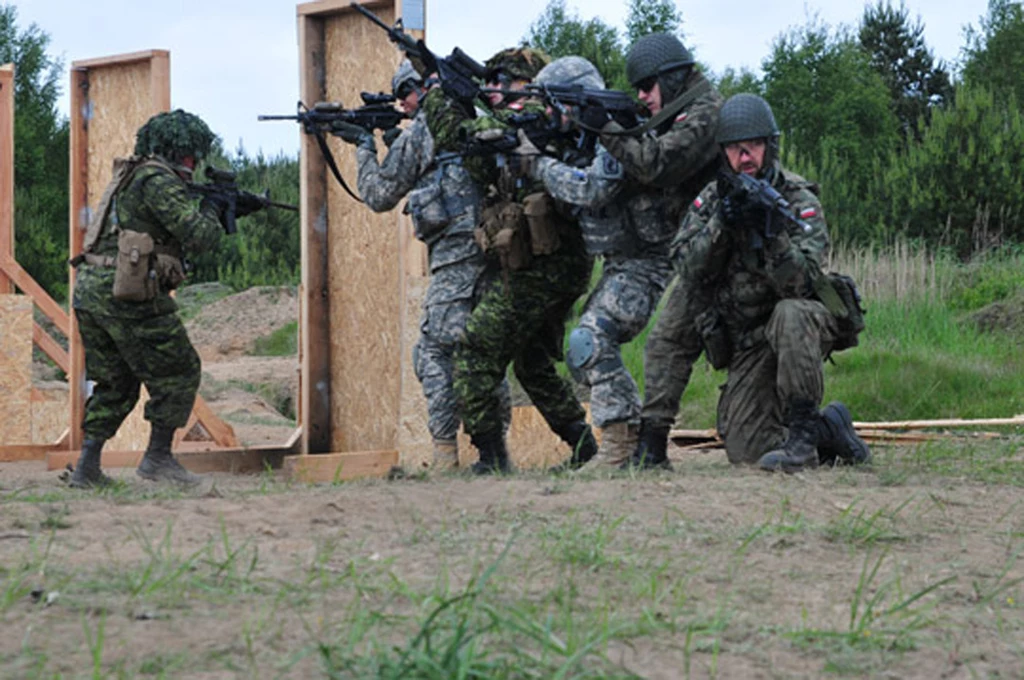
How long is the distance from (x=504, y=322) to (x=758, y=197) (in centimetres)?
149

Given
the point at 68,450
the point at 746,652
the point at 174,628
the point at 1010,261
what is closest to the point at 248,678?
the point at 174,628

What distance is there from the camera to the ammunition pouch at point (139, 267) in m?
6.76

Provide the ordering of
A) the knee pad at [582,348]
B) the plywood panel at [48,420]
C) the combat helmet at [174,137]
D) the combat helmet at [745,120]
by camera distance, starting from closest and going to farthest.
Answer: the combat helmet at [745,120], the knee pad at [582,348], the combat helmet at [174,137], the plywood panel at [48,420]

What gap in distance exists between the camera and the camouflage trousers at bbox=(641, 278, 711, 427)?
645 centimetres

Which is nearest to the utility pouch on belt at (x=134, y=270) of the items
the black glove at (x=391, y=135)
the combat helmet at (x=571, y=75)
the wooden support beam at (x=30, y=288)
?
the black glove at (x=391, y=135)

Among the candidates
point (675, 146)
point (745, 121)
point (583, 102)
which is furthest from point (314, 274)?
point (745, 121)

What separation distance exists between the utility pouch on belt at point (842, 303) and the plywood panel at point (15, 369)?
5981mm

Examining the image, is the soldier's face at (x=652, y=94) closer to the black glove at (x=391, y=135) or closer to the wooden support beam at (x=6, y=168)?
the black glove at (x=391, y=135)

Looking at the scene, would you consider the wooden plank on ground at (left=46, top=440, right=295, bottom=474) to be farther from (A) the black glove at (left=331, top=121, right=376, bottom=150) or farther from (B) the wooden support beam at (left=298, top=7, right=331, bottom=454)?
(A) the black glove at (left=331, top=121, right=376, bottom=150)

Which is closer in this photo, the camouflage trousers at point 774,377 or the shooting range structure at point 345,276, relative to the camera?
the camouflage trousers at point 774,377

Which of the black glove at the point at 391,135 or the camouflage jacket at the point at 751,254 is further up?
the black glove at the point at 391,135

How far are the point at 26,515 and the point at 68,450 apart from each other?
15.6 feet

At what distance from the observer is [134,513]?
450 centimetres

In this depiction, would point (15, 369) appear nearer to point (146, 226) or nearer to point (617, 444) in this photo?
point (146, 226)
